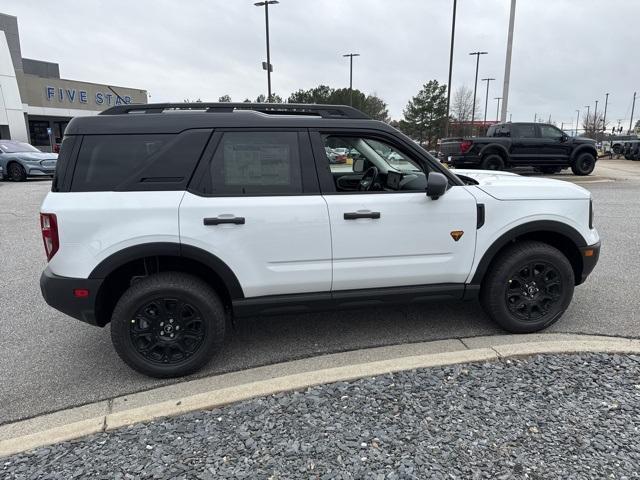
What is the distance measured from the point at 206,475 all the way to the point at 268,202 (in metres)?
1.71

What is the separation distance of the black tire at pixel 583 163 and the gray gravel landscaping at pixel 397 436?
15569 mm

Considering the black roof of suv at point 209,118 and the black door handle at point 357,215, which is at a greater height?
the black roof of suv at point 209,118

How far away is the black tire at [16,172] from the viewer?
17.0 meters

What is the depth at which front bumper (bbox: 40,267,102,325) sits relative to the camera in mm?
3066

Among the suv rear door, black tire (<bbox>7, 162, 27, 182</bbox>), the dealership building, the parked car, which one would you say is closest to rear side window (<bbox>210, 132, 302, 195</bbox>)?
the suv rear door

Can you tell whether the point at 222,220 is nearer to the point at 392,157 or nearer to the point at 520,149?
the point at 392,157

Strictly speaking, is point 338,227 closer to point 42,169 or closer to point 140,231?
point 140,231

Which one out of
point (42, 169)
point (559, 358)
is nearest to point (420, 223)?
point (559, 358)

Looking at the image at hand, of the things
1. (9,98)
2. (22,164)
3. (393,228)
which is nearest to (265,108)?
(393,228)

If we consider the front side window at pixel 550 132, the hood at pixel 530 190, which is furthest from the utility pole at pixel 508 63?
the hood at pixel 530 190

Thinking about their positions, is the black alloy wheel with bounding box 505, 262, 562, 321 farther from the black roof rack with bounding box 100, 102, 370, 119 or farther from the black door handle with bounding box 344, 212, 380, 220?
the black roof rack with bounding box 100, 102, 370, 119

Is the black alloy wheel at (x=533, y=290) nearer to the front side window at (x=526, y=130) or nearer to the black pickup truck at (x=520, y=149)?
the black pickup truck at (x=520, y=149)

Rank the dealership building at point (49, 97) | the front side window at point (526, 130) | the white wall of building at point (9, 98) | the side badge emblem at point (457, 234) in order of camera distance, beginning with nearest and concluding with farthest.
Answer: the side badge emblem at point (457, 234), the front side window at point (526, 130), the white wall of building at point (9, 98), the dealership building at point (49, 97)

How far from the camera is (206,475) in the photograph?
7.30ft
